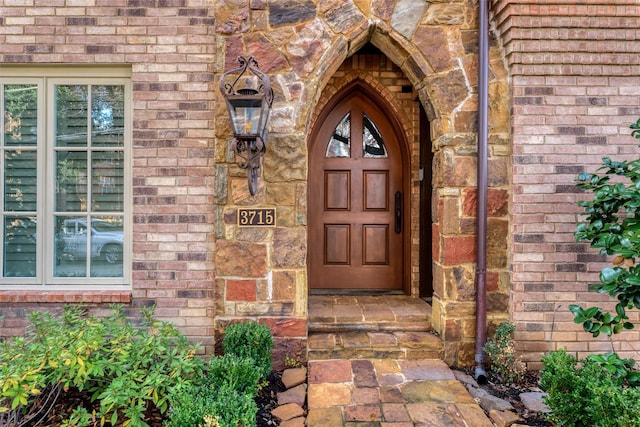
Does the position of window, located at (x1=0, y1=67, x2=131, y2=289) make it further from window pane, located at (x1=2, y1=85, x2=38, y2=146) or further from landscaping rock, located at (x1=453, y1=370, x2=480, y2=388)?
landscaping rock, located at (x1=453, y1=370, x2=480, y2=388)

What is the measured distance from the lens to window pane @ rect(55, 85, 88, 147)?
315 centimetres

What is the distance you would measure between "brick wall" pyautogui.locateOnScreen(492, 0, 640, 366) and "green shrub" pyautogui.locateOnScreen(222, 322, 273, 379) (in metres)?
1.84

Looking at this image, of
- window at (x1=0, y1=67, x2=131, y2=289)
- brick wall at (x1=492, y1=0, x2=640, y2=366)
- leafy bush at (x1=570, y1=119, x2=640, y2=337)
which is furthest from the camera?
window at (x1=0, y1=67, x2=131, y2=289)

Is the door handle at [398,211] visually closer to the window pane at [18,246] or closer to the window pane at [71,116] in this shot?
the window pane at [71,116]

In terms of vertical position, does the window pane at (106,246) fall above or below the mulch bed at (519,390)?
above

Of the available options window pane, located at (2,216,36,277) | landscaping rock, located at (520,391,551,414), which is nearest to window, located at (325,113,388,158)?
landscaping rock, located at (520,391,551,414)

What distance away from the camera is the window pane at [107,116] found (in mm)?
3158

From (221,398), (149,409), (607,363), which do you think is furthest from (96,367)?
(607,363)

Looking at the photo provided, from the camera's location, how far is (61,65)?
3.08 meters

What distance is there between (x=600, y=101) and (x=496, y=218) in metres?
1.15

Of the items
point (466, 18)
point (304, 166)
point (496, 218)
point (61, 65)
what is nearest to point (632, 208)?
point (496, 218)

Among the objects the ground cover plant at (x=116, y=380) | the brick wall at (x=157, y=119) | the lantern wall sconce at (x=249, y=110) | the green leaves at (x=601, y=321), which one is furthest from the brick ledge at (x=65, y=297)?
the green leaves at (x=601, y=321)

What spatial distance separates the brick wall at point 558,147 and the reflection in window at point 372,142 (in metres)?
1.41

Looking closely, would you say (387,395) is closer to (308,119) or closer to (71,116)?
(308,119)
